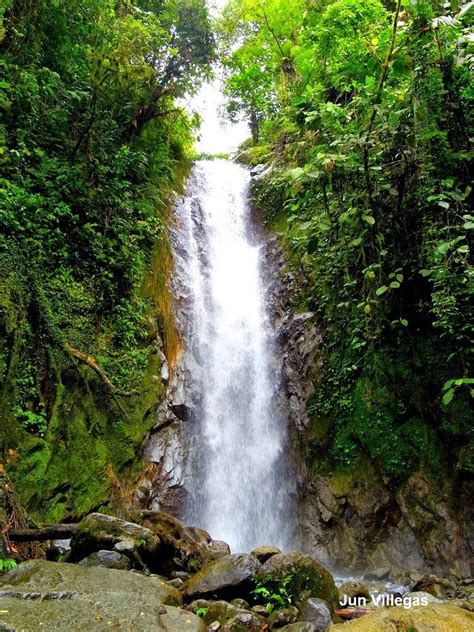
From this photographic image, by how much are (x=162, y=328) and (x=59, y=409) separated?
2.96m

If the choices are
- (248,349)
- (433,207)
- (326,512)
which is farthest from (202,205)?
(326,512)

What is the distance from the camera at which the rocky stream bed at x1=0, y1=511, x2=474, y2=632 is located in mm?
2725

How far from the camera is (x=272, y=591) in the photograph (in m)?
3.93

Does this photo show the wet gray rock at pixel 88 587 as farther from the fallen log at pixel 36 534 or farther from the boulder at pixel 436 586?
the boulder at pixel 436 586

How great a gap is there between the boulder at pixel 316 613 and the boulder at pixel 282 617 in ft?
0.35

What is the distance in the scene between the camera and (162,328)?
26.9 ft

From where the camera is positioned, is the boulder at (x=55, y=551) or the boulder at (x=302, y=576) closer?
the boulder at (x=302, y=576)

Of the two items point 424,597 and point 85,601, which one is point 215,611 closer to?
point 85,601

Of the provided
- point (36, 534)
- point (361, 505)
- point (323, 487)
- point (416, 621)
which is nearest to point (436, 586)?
point (361, 505)

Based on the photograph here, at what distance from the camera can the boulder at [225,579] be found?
3.85 metres

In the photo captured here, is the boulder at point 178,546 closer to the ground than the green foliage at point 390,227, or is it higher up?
closer to the ground

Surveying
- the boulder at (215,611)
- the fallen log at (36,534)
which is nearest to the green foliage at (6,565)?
the fallen log at (36,534)

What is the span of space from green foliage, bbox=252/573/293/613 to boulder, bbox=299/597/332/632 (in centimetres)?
16

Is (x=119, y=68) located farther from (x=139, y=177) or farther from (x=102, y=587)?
(x=102, y=587)
